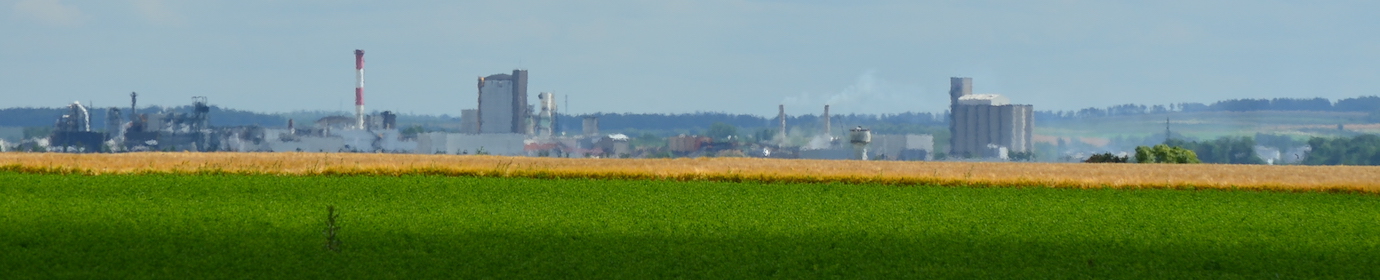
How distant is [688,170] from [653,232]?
1504 centimetres

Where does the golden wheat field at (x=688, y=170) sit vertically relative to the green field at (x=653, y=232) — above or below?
above

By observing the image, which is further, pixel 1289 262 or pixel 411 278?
pixel 1289 262

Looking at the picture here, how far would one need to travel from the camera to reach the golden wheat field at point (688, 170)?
1473 inches

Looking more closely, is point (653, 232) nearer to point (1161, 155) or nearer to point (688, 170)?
point (688, 170)

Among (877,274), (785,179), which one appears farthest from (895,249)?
(785,179)

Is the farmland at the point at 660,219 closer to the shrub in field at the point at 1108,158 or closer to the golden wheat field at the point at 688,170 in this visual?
the golden wheat field at the point at 688,170

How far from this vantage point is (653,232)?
2317 cm

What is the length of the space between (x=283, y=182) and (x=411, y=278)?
17.4 meters

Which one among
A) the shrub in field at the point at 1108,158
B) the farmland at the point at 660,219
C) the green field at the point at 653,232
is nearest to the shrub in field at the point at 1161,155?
the shrub in field at the point at 1108,158

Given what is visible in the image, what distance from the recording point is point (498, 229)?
76.3 feet

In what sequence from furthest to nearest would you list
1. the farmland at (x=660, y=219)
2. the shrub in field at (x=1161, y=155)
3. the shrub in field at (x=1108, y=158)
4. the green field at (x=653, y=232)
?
the shrub in field at (x=1161, y=155) < the shrub in field at (x=1108, y=158) < the farmland at (x=660, y=219) < the green field at (x=653, y=232)

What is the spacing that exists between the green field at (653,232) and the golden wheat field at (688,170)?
3149 millimetres

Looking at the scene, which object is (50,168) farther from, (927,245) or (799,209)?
(927,245)

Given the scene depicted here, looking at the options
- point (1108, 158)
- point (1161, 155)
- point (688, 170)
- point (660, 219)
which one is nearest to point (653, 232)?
point (660, 219)
